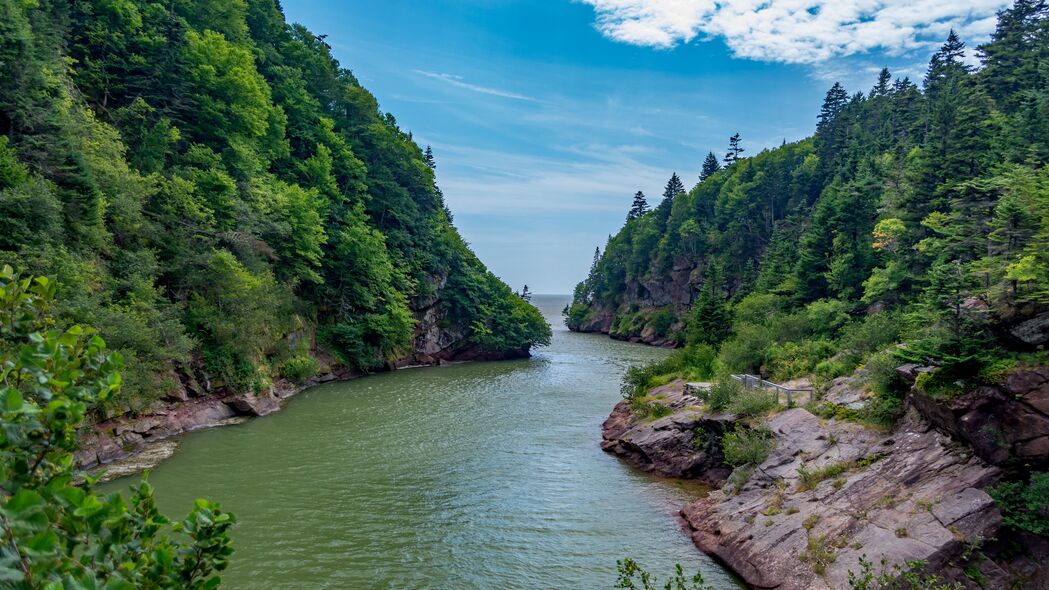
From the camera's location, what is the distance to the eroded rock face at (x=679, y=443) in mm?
19422

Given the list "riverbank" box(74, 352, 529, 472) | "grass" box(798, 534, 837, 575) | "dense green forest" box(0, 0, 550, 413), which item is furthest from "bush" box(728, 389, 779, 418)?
"dense green forest" box(0, 0, 550, 413)

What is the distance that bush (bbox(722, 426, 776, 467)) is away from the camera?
1659 centimetres

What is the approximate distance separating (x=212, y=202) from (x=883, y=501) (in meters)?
33.1

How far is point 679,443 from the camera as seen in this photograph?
20.5 meters

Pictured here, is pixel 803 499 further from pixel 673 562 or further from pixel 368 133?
pixel 368 133

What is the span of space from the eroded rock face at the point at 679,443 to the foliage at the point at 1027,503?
8831mm

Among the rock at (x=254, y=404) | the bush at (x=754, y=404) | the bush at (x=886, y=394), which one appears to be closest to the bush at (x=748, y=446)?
the bush at (x=754, y=404)

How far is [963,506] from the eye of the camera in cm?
1070

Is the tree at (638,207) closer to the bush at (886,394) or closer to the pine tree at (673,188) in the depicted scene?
the pine tree at (673,188)

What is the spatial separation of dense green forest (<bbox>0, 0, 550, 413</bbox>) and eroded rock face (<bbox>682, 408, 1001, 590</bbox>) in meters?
18.4

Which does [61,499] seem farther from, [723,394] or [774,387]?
[774,387]

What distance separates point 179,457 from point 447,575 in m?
13.0

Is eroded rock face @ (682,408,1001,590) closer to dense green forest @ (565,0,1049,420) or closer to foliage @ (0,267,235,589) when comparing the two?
dense green forest @ (565,0,1049,420)

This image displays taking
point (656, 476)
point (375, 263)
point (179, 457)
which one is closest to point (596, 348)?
point (375, 263)
